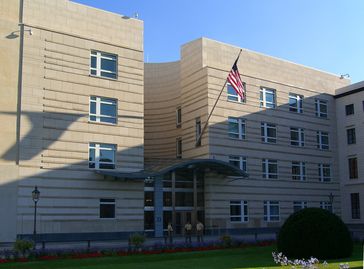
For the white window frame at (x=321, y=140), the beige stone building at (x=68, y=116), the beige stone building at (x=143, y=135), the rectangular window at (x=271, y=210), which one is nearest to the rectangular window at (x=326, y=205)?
the beige stone building at (x=143, y=135)

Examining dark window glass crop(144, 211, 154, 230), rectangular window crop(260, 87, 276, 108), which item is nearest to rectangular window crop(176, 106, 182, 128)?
rectangular window crop(260, 87, 276, 108)

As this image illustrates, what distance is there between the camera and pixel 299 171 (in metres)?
53.1

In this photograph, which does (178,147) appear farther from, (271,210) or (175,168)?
(271,210)

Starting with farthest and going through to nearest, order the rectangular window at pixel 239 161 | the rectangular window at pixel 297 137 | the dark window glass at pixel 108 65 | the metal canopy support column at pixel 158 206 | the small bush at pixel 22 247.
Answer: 1. the rectangular window at pixel 297 137
2. the rectangular window at pixel 239 161
3. the metal canopy support column at pixel 158 206
4. the dark window glass at pixel 108 65
5. the small bush at pixel 22 247

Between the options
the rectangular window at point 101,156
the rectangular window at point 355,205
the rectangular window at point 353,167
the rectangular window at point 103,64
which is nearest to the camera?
the rectangular window at point 101,156

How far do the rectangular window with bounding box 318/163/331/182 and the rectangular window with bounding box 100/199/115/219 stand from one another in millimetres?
25305

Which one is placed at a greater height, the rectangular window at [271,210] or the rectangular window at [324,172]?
the rectangular window at [324,172]

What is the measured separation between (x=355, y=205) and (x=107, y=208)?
93.5 ft

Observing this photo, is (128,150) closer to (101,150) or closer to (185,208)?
(101,150)

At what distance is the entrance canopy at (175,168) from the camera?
3856cm

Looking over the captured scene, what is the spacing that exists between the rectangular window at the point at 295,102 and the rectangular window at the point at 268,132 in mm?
3752

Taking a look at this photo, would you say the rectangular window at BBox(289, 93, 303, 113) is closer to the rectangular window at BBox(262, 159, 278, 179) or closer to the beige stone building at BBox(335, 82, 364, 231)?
the beige stone building at BBox(335, 82, 364, 231)

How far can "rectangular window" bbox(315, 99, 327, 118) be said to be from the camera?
56469 millimetres

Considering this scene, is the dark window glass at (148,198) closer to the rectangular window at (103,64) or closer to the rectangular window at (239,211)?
the rectangular window at (239,211)
